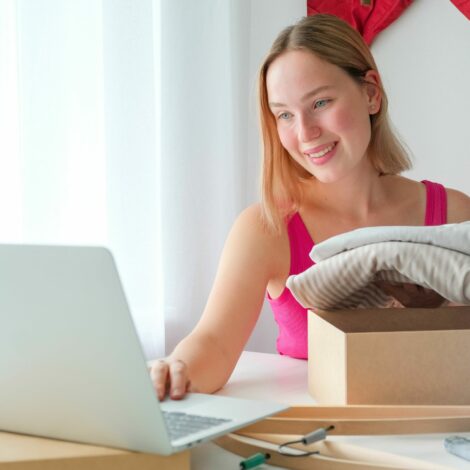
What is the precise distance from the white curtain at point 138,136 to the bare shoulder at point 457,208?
1.88 ft

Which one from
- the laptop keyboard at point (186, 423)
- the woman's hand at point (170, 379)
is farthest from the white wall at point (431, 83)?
the laptop keyboard at point (186, 423)

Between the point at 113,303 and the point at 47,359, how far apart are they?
0.11 meters

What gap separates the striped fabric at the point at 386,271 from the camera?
1075 millimetres

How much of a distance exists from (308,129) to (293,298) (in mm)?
345

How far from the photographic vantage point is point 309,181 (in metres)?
1.77

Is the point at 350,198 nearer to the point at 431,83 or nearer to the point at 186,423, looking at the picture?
the point at 431,83

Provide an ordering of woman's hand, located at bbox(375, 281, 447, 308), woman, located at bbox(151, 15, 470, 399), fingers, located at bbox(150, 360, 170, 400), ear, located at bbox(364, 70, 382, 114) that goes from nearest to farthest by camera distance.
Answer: fingers, located at bbox(150, 360, 170, 400)
woman's hand, located at bbox(375, 281, 447, 308)
woman, located at bbox(151, 15, 470, 399)
ear, located at bbox(364, 70, 382, 114)

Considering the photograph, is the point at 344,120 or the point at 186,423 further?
the point at 344,120

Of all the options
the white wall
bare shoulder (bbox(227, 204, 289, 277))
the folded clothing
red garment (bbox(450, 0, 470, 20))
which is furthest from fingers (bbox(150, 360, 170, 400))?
red garment (bbox(450, 0, 470, 20))

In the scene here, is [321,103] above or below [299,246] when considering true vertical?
above

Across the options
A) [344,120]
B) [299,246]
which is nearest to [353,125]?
[344,120]

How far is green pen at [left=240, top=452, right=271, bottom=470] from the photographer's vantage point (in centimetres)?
83

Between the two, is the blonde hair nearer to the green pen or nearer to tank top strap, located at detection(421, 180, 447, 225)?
tank top strap, located at detection(421, 180, 447, 225)

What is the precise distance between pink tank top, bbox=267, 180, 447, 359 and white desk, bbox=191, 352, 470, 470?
0.21 feet
